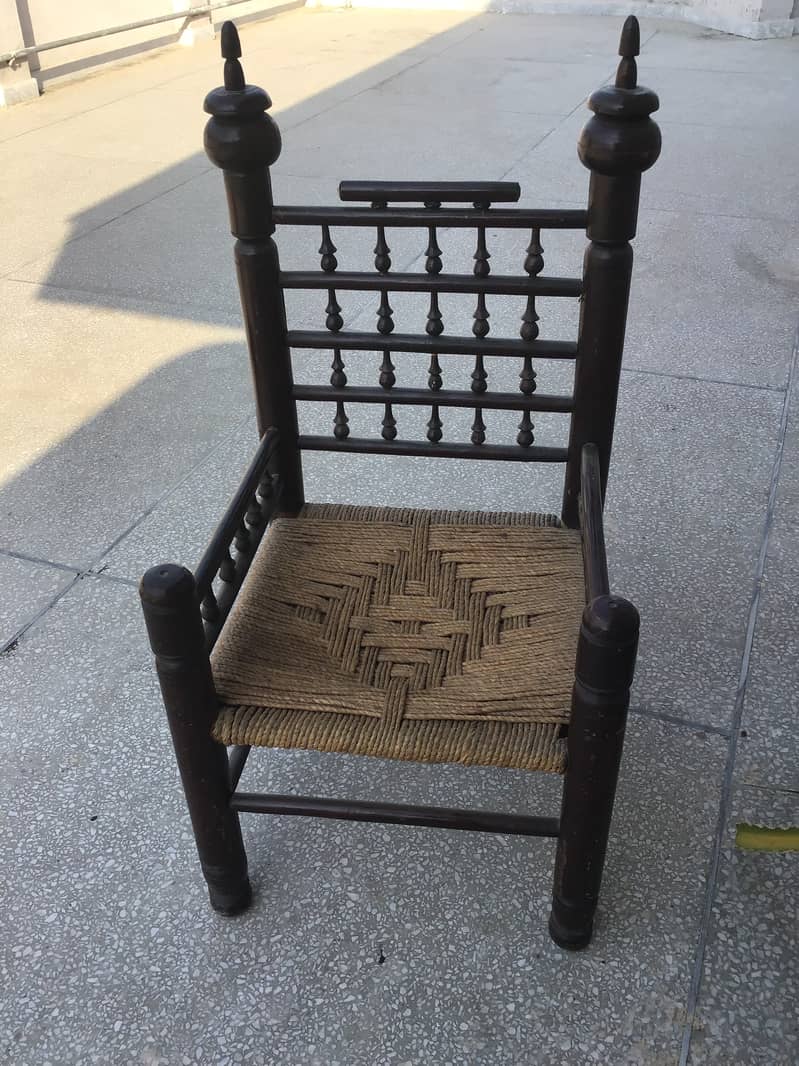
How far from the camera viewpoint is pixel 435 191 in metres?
1.27

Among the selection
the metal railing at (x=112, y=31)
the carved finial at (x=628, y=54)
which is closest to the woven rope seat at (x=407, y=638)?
the carved finial at (x=628, y=54)

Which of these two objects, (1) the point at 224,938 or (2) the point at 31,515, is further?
(2) the point at 31,515

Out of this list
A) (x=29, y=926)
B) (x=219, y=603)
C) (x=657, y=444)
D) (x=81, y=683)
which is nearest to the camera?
(x=219, y=603)

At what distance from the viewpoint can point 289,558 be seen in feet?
4.59

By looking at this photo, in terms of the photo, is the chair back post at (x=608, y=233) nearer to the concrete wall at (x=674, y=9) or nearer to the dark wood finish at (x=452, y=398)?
the dark wood finish at (x=452, y=398)

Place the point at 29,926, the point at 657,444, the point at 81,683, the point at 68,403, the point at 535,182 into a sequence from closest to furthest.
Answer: the point at 29,926 → the point at 81,683 → the point at 657,444 → the point at 68,403 → the point at 535,182

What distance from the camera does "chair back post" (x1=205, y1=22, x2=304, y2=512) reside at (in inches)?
48.3

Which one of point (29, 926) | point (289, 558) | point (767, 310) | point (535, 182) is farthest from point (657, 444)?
A: point (535, 182)

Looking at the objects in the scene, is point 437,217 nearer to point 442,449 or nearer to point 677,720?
point 442,449

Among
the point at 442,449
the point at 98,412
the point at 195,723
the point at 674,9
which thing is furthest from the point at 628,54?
the point at 674,9

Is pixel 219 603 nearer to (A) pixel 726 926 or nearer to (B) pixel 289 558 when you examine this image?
(B) pixel 289 558

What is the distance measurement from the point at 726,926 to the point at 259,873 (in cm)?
67

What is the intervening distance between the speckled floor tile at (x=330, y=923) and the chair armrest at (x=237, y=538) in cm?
44

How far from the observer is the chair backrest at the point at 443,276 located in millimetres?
1187
